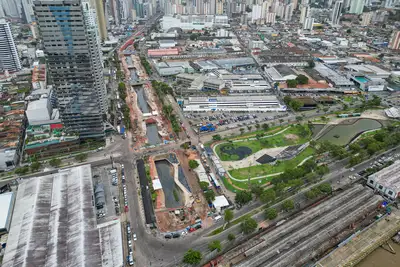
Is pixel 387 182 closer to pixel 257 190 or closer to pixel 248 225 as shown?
pixel 257 190

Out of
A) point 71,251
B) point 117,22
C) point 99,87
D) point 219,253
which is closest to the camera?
point 71,251

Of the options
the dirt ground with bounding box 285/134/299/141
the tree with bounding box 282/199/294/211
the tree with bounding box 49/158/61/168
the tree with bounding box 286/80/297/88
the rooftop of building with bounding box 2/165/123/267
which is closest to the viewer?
the rooftop of building with bounding box 2/165/123/267

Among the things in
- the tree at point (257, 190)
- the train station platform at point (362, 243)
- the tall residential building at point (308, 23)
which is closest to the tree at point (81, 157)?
the tree at point (257, 190)

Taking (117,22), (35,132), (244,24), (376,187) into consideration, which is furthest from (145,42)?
(376,187)

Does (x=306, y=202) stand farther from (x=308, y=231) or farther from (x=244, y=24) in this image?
(x=244, y=24)

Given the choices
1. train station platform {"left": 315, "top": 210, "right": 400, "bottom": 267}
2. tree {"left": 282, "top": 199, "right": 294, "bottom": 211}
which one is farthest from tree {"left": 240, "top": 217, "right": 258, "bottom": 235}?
train station platform {"left": 315, "top": 210, "right": 400, "bottom": 267}

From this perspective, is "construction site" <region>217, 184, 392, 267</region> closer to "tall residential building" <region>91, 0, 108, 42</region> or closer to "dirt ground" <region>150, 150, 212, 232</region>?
"dirt ground" <region>150, 150, 212, 232</region>
